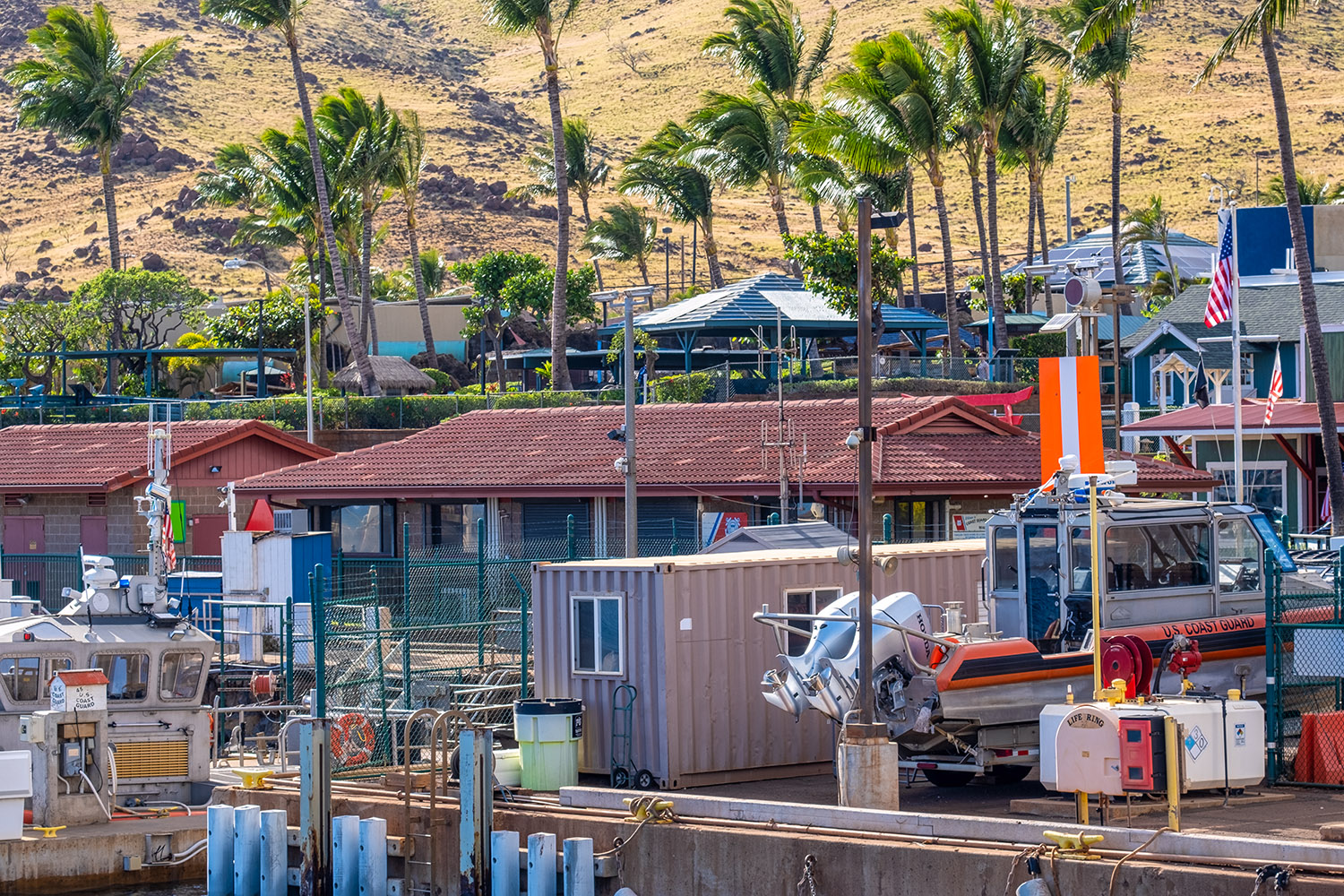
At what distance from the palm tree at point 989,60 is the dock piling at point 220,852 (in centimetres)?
3765

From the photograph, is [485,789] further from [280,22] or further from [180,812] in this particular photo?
[280,22]

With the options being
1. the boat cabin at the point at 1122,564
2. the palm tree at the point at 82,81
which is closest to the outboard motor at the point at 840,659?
the boat cabin at the point at 1122,564

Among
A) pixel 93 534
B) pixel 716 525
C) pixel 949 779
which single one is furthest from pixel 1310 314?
pixel 93 534

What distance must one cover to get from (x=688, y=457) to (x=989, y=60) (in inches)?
897

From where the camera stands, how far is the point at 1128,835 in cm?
1238

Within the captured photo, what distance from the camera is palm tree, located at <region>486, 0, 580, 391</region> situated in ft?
155

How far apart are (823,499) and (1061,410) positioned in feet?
48.2

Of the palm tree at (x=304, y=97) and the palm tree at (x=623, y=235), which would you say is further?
the palm tree at (x=623, y=235)

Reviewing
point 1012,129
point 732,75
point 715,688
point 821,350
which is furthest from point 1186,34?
point 715,688

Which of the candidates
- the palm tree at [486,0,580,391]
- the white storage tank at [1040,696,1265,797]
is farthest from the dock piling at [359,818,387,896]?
the palm tree at [486,0,580,391]

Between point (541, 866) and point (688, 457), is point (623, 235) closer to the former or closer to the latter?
point (688, 457)

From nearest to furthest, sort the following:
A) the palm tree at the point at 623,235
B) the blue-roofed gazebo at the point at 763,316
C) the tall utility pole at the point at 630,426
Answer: the tall utility pole at the point at 630,426 < the blue-roofed gazebo at the point at 763,316 < the palm tree at the point at 623,235

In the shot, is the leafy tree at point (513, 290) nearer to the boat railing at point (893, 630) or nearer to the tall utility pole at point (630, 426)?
the tall utility pole at point (630, 426)

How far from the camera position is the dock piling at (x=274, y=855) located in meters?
16.6
